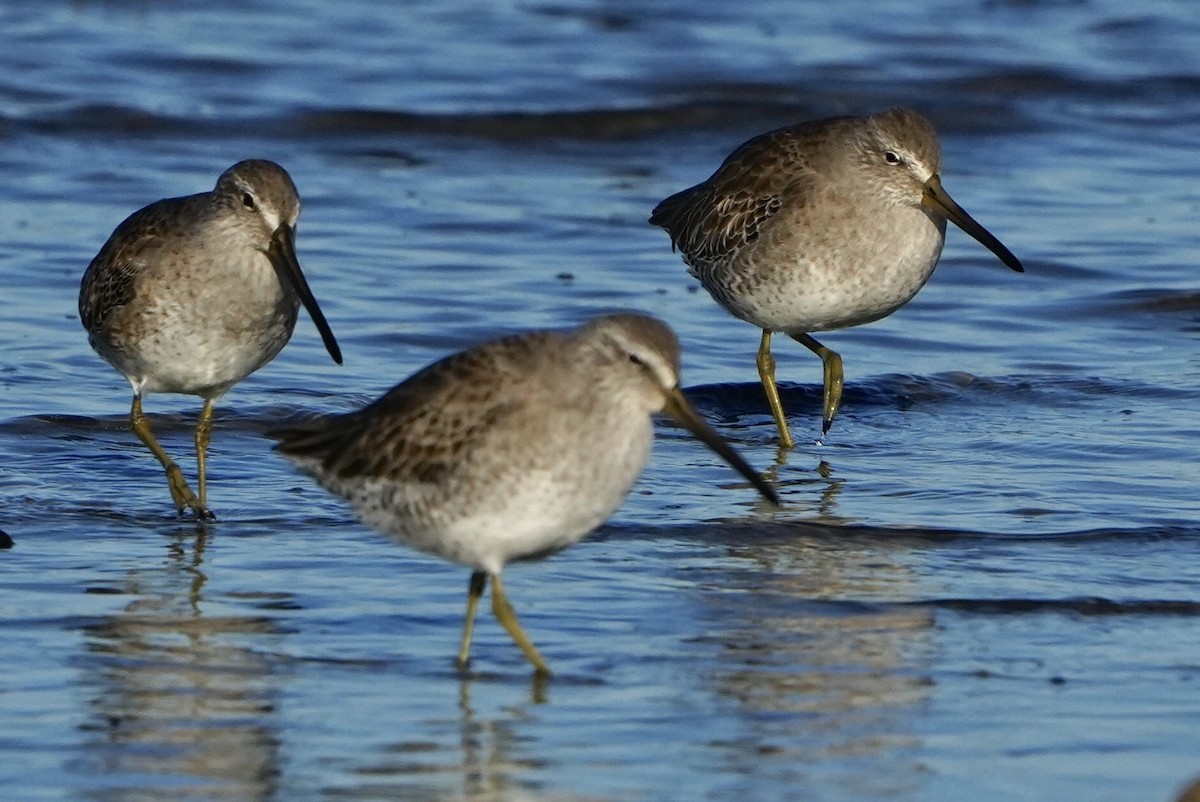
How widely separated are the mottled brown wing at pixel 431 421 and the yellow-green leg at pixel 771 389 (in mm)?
3544

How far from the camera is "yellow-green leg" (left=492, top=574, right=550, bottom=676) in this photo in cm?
600

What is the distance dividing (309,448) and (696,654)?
1.27m

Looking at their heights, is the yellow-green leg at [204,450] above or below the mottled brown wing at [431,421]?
below

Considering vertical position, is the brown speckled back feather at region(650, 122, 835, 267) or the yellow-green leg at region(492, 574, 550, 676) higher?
the brown speckled back feather at region(650, 122, 835, 267)

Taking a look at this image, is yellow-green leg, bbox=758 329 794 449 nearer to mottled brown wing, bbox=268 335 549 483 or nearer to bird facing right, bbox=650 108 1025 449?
bird facing right, bbox=650 108 1025 449

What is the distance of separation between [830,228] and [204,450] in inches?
113

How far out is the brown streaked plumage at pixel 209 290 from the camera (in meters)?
7.86

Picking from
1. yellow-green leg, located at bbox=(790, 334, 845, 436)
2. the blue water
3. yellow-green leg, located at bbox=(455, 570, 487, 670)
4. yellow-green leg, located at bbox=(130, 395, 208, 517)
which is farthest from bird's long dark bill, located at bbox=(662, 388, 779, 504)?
yellow-green leg, located at bbox=(790, 334, 845, 436)

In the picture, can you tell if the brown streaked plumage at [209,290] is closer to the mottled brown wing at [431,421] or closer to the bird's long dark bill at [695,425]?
the mottled brown wing at [431,421]

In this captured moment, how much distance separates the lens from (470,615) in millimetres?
6059

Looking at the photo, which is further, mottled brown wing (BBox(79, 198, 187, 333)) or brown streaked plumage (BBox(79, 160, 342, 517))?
mottled brown wing (BBox(79, 198, 187, 333))

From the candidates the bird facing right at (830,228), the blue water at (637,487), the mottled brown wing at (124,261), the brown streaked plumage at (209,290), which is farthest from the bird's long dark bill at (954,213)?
the mottled brown wing at (124,261)

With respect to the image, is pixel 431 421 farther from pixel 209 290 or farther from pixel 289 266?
pixel 209 290

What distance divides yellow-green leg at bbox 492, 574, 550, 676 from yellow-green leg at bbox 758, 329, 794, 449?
3.56m
